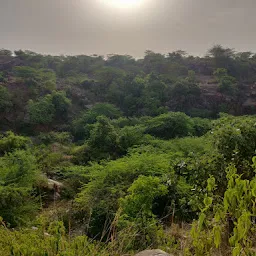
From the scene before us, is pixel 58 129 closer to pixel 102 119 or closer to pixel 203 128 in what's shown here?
pixel 102 119

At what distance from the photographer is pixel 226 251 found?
8.00ft

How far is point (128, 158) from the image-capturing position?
865 cm

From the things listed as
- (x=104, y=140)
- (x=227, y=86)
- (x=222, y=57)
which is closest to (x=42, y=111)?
(x=104, y=140)

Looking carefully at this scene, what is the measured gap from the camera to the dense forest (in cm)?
271

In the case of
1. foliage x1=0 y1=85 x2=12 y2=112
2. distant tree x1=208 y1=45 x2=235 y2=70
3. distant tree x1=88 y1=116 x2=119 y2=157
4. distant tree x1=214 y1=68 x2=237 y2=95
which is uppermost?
distant tree x1=208 y1=45 x2=235 y2=70

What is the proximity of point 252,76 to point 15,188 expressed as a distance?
29.3 m

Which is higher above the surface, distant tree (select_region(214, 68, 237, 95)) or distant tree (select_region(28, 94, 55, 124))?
distant tree (select_region(214, 68, 237, 95))

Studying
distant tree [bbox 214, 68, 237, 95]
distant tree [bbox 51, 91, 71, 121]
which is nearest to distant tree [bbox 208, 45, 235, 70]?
distant tree [bbox 214, 68, 237, 95]

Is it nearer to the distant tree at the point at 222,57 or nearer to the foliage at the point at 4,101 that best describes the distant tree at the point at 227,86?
the distant tree at the point at 222,57

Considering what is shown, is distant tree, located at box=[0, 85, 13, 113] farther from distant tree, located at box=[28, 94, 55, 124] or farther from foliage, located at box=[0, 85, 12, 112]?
distant tree, located at box=[28, 94, 55, 124]

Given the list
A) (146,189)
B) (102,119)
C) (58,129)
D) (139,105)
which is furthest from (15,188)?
(139,105)

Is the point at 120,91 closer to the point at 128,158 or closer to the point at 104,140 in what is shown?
the point at 104,140

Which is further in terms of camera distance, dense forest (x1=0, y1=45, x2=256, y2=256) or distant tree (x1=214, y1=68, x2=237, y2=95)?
distant tree (x1=214, y1=68, x2=237, y2=95)

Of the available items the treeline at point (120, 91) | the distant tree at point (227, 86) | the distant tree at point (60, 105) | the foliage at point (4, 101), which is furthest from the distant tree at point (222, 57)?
the foliage at point (4, 101)
